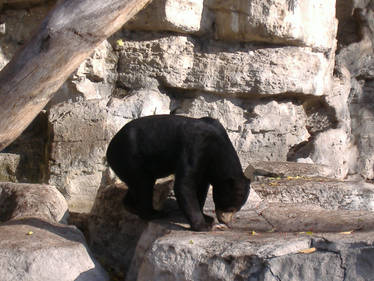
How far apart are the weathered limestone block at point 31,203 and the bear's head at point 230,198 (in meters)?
1.38

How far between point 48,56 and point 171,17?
2.93 meters

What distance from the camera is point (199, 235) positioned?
416cm

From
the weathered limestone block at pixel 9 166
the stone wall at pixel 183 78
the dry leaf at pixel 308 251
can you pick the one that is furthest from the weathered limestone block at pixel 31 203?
the dry leaf at pixel 308 251

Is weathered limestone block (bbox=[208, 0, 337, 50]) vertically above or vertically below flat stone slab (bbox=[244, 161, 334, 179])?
above

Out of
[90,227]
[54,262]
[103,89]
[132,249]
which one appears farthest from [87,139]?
[54,262]

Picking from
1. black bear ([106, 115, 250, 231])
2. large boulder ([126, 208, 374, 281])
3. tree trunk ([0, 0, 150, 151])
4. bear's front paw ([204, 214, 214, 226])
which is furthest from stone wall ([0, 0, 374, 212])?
large boulder ([126, 208, 374, 281])

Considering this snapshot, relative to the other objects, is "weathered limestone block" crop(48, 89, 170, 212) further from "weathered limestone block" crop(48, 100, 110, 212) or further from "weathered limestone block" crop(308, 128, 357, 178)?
"weathered limestone block" crop(308, 128, 357, 178)

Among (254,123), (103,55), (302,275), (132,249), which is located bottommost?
(132,249)

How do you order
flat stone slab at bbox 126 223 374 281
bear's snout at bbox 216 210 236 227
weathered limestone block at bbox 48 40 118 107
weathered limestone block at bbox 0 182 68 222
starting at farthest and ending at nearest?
weathered limestone block at bbox 48 40 118 107 → weathered limestone block at bbox 0 182 68 222 → bear's snout at bbox 216 210 236 227 → flat stone slab at bbox 126 223 374 281

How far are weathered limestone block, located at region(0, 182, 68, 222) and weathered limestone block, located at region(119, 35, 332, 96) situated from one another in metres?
1.94

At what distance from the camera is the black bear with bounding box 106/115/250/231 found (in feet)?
14.9

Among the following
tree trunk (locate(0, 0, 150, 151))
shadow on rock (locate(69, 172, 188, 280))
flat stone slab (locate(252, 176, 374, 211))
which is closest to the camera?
tree trunk (locate(0, 0, 150, 151))

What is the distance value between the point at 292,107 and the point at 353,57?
1664 mm

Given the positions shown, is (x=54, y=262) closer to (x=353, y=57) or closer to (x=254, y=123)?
(x=254, y=123)
